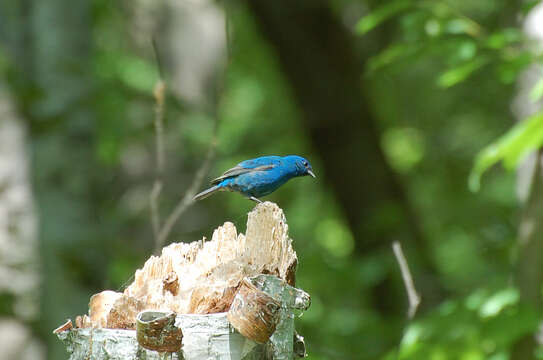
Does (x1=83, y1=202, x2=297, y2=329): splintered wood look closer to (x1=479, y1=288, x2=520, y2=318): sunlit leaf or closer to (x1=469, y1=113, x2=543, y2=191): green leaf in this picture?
(x1=469, y1=113, x2=543, y2=191): green leaf

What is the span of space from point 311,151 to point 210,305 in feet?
22.8

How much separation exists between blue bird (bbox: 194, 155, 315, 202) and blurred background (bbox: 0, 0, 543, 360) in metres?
0.34

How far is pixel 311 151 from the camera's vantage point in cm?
884

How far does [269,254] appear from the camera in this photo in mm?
2121

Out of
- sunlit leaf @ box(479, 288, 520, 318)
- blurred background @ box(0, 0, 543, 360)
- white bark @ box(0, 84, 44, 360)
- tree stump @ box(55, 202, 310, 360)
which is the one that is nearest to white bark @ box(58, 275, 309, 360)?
tree stump @ box(55, 202, 310, 360)

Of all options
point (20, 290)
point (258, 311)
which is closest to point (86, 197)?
point (20, 290)

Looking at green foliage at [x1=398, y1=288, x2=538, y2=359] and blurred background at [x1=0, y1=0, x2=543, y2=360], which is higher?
blurred background at [x1=0, y1=0, x2=543, y2=360]

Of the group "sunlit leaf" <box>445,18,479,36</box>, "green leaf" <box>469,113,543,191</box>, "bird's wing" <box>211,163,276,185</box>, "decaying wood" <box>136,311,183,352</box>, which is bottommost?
"decaying wood" <box>136,311,183,352</box>

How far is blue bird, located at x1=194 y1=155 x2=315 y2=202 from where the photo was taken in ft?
12.5

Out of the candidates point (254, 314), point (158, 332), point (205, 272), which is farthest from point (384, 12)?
point (158, 332)

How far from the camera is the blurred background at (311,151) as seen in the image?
130 inches

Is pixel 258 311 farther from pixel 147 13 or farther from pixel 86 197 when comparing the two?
pixel 147 13

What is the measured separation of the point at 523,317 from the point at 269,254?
1.32m

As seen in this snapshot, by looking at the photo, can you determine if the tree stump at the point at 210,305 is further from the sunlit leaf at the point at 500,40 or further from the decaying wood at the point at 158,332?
the sunlit leaf at the point at 500,40
